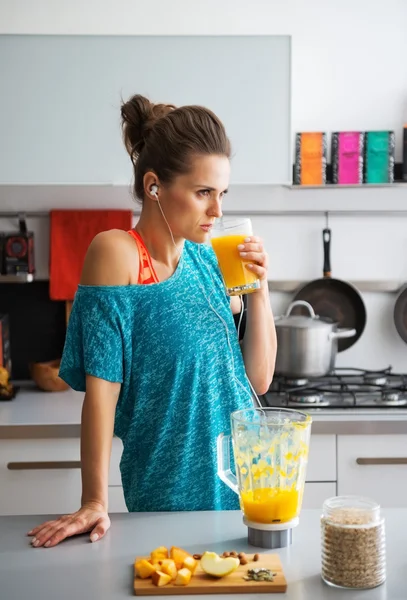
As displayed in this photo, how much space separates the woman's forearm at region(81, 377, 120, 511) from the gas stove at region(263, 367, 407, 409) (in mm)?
1253

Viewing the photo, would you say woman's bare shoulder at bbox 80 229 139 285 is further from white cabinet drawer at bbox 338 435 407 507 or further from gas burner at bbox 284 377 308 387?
gas burner at bbox 284 377 308 387

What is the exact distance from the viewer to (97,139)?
283 centimetres

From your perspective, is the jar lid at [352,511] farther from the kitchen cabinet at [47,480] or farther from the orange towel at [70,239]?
the orange towel at [70,239]

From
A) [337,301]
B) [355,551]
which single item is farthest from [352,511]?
[337,301]

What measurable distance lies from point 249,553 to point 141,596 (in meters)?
0.22

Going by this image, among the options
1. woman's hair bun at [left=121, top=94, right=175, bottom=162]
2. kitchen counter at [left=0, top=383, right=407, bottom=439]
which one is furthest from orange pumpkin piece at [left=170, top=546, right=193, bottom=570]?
kitchen counter at [left=0, top=383, right=407, bottom=439]

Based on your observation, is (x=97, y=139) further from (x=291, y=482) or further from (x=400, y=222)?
(x=291, y=482)

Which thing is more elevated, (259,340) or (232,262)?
(232,262)

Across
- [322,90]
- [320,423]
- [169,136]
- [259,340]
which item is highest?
[322,90]

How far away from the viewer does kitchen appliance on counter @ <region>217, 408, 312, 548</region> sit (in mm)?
1326

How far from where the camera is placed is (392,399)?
8.98 feet

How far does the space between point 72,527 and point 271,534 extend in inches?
12.8

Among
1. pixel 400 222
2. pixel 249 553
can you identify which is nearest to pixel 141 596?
pixel 249 553

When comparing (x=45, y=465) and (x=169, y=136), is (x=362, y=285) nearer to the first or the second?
(x=45, y=465)
